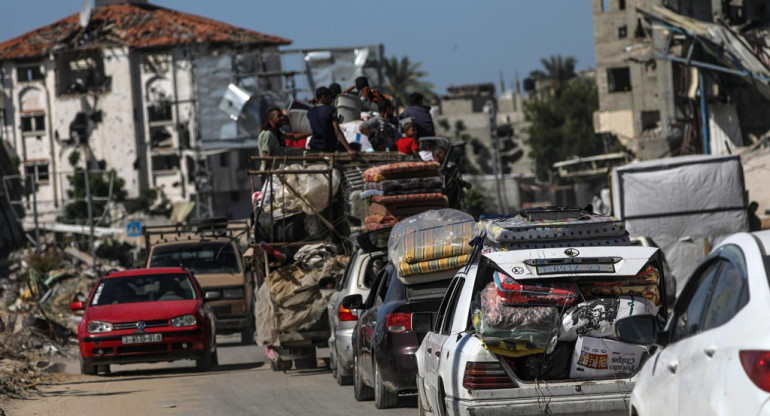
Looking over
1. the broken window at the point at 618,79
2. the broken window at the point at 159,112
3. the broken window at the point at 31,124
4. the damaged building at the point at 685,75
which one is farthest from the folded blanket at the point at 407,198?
the broken window at the point at 31,124

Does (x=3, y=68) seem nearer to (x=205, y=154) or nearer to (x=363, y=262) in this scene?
(x=205, y=154)

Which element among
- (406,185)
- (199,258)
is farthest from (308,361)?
(199,258)

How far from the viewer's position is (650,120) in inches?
2520

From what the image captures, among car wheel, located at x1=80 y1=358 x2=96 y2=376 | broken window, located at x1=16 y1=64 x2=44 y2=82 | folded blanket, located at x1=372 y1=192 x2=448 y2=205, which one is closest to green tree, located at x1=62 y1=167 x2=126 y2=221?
broken window, located at x1=16 y1=64 x2=44 y2=82

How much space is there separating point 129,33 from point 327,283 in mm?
82163

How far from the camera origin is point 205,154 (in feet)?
291

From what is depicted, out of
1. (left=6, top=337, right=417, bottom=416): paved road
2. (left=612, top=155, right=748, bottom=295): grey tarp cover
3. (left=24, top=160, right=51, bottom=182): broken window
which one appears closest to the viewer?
(left=6, top=337, right=417, bottom=416): paved road

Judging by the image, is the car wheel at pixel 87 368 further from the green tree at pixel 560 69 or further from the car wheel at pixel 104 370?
the green tree at pixel 560 69

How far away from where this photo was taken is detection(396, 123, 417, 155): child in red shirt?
67.5 feet

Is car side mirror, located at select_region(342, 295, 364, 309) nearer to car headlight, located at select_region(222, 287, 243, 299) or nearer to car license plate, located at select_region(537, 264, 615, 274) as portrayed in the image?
car license plate, located at select_region(537, 264, 615, 274)

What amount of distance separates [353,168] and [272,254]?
1.82 meters

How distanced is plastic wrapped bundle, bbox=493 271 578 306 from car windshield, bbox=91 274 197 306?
11.3 m

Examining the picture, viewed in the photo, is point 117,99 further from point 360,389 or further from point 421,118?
point 360,389

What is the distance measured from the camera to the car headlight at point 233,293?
25.2 metres
